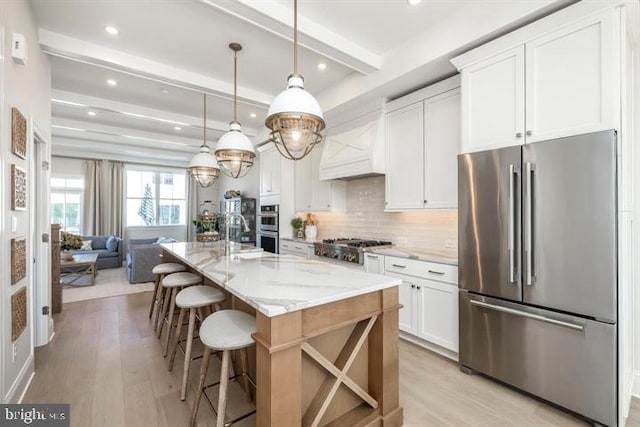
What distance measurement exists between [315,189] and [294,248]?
102 centimetres

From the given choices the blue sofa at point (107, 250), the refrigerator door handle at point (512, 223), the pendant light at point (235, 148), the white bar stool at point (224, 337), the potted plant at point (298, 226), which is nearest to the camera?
the white bar stool at point (224, 337)

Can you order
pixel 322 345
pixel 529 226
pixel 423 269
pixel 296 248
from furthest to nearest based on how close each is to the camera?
pixel 296 248 < pixel 423 269 < pixel 529 226 < pixel 322 345

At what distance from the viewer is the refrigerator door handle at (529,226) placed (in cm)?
209

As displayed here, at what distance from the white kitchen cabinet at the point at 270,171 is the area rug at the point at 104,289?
2.83 metres

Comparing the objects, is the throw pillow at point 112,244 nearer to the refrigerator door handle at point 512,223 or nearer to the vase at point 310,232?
the vase at point 310,232

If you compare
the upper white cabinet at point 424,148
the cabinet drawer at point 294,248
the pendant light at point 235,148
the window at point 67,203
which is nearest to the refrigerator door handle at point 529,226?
the upper white cabinet at point 424,148

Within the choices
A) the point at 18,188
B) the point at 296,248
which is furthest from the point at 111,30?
the point at 296,248

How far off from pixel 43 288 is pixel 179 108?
312 centimetres

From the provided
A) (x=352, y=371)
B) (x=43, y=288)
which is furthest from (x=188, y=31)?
(x=352, y=371)

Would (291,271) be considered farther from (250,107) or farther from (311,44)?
(250,107)

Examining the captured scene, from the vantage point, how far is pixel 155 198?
29.2 ft

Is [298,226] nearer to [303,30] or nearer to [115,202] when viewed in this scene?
[303,30]

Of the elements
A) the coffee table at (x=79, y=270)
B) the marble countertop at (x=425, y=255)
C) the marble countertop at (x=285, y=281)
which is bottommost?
the coffee table at (x=79, y=270)

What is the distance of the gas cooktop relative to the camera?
139 inches
